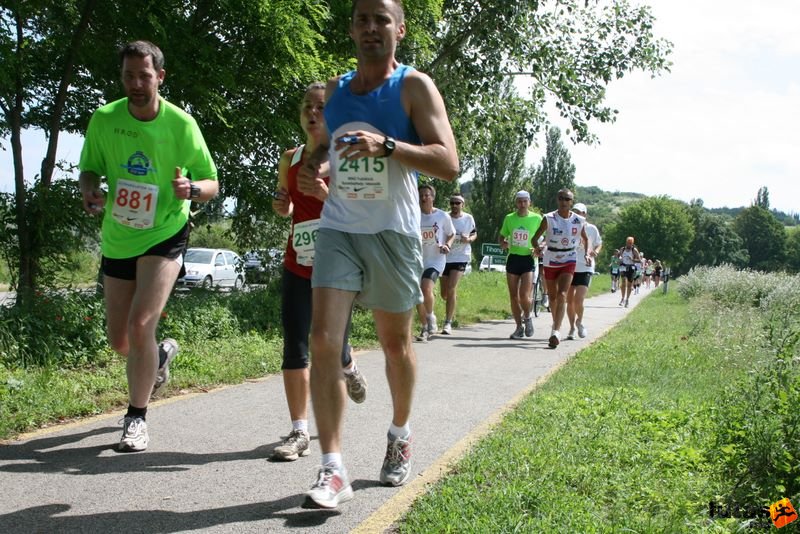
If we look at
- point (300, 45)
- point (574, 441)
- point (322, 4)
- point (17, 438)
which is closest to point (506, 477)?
point (574, 441)

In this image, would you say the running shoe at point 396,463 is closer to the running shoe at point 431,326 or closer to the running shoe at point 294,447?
the running shoe at point 294,447

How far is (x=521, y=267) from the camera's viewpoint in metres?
12.7

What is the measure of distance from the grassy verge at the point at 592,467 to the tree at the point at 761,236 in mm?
141981

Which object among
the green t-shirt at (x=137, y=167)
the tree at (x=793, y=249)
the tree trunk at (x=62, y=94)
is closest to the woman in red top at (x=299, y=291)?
the green t-shirt at (x=137, y=167)

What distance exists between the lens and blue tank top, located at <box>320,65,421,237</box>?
383 cm

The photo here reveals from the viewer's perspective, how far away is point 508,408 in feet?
20.9

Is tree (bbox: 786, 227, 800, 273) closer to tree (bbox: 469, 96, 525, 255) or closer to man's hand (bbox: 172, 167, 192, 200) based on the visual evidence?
tree (bbox: 469, 96, 525, 255)

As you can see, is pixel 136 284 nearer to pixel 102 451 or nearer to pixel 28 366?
pixel 102 451

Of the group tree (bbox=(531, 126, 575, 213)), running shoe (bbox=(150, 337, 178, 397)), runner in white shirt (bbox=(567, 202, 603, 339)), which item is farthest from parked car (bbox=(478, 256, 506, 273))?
tree (bbox=(531, 126, 575, 213))

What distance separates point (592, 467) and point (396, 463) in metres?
1.00

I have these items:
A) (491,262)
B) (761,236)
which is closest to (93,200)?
(491,262)

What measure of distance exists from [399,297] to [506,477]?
1.06 metres

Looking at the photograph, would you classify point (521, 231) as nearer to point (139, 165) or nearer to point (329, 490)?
point (139, 165)

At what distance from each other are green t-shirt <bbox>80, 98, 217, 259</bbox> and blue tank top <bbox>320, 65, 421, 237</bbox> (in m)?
1.41
